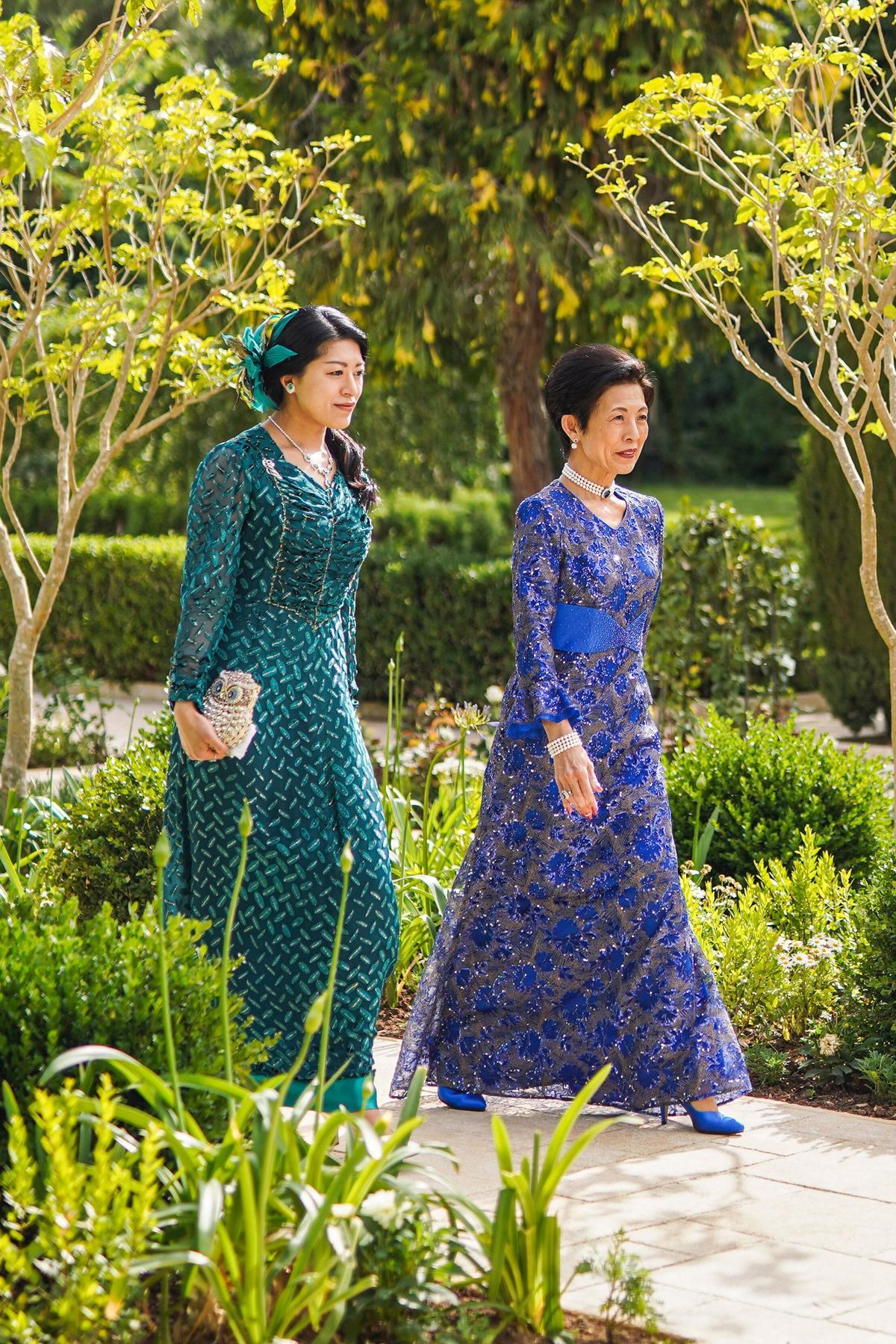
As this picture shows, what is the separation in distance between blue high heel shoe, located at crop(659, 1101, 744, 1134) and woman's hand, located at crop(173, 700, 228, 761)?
1.36 metres

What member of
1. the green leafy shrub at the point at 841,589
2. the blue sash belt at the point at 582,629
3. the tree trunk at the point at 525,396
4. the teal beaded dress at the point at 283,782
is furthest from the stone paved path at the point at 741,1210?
the tree trunk at the point at 525,396

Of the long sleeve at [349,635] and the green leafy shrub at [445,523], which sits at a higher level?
the green leafy shrub at [445,523]

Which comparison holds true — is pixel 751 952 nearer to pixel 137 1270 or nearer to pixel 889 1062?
pixel 889 1062

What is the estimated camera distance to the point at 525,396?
12844 millimetres

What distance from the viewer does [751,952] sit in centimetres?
495

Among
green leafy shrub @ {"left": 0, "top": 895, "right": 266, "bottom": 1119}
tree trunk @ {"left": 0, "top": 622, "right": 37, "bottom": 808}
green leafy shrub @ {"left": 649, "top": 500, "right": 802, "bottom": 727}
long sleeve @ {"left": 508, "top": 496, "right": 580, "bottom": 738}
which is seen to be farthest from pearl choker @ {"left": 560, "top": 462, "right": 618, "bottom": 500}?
green leafy shrub @ {"left": 649, "top": 500, "right": 802, "bottom": 727}

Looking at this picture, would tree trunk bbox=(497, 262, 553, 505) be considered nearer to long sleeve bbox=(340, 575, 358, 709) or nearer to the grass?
long sleeve bbox=(340, 575, 358, 709)

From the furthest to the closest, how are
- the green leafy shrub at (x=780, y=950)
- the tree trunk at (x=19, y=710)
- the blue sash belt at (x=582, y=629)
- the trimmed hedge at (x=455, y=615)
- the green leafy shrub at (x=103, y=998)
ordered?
1. the trimmed hedge at (x=455, y=615)
2. the tree trunk at (x=19, y=710)
3. the green leafy shrub at (x=780, y=950)
4. the blue sash belt at (x=582, y=629)
5. the green leafy shrub at (x=103, y=998)

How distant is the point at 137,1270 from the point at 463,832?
326 centimetres

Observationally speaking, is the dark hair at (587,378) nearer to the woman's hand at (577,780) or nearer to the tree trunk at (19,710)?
the woman's hand at (577,780)

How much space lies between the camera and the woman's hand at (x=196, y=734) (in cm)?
399

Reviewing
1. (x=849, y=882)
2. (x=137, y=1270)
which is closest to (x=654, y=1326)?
(x=137, y=1270)

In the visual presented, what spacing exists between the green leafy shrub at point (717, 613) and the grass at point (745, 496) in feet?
50.6

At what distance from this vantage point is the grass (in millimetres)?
26703
